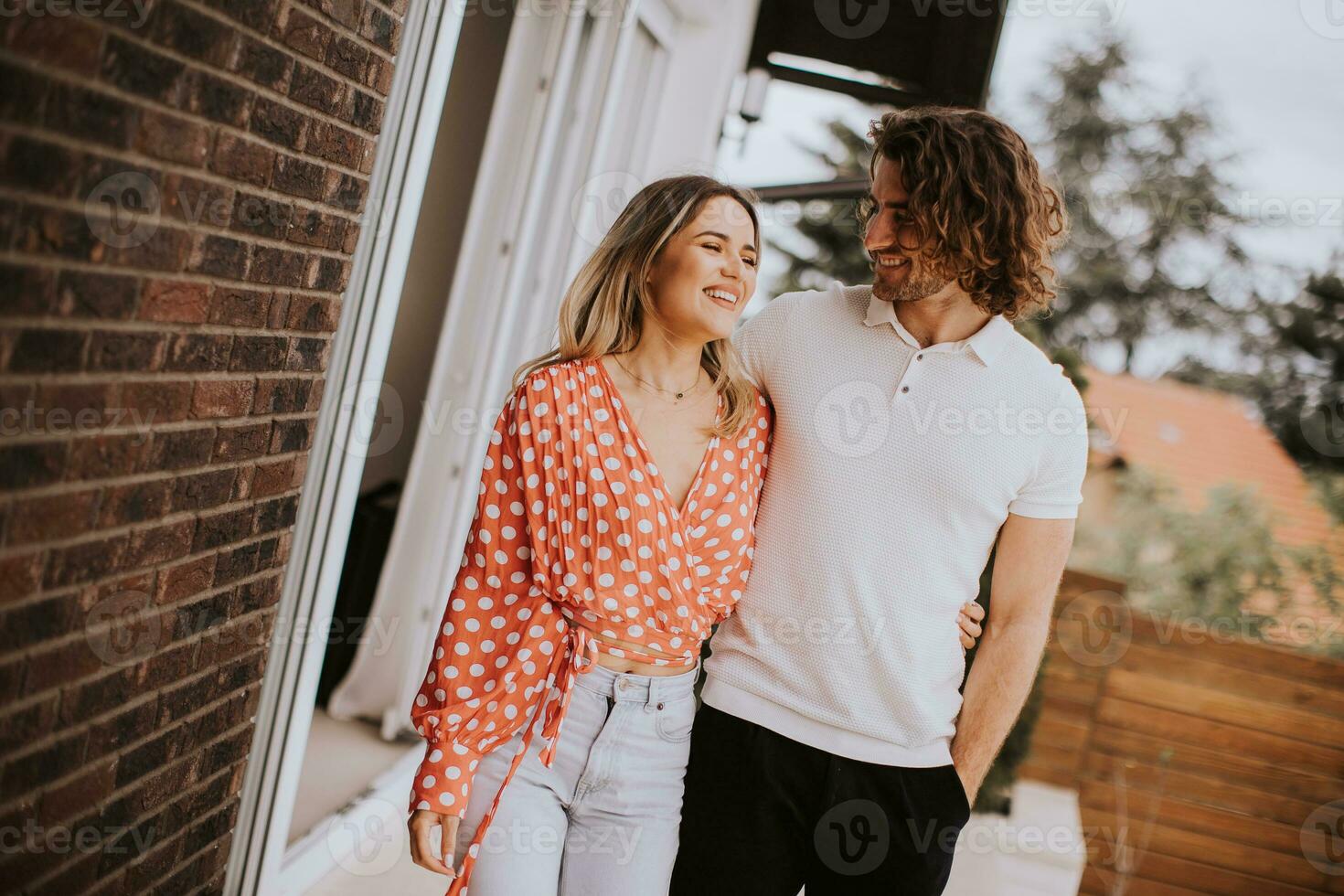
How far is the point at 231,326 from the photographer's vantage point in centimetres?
166

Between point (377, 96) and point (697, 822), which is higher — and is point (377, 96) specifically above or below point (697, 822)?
above

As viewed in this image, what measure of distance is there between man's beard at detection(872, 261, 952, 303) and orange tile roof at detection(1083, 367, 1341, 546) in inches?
482

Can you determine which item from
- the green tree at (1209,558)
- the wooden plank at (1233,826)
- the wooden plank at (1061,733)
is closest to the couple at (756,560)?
the wooden plank at (1233,826)

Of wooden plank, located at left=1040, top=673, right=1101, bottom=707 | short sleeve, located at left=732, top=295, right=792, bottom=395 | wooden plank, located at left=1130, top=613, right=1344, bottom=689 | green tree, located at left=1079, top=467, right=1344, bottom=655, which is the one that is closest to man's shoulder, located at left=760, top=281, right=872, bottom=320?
short sleeve, located at left=732, top=295, right=792, bottom=395

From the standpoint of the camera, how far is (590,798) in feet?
5.22

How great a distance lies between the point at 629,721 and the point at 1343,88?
23.1 meters

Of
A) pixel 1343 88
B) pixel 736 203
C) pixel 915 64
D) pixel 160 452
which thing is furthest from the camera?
pixel 1343 88

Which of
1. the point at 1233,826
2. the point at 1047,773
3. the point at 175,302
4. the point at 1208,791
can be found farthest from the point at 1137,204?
the point at 175,302

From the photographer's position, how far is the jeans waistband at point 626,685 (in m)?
1.60

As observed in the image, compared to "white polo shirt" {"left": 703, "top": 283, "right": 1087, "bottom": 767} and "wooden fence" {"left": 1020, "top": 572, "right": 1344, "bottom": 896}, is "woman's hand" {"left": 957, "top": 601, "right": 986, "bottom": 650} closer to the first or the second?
"white polo shirt" {"left": 703, "top": 283, "right": 1087, "bottom": 767}

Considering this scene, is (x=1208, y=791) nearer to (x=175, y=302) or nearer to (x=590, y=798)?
(x=590, y=798)

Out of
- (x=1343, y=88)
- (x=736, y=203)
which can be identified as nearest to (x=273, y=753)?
(x=736, y=203)

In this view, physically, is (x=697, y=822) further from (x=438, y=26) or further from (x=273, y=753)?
(x=438, y=26)

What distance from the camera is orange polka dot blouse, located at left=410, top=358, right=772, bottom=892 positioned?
5.23 feet
